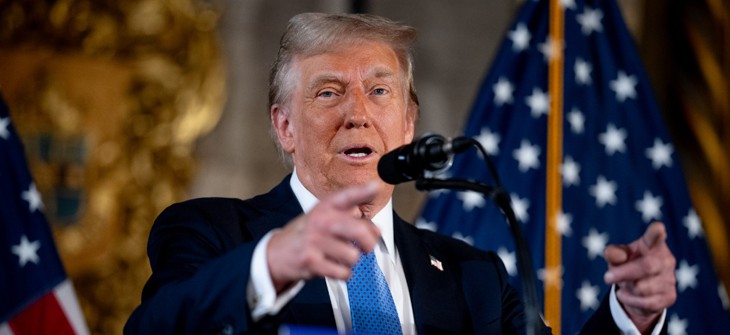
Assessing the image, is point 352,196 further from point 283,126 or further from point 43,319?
point 43,319

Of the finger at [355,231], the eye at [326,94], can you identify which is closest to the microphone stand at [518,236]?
the finger at [355,231]

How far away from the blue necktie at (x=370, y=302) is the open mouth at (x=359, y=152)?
12.3 inches

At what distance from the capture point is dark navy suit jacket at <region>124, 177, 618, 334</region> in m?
1.92

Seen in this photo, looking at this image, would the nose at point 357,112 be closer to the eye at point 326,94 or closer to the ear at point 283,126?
the eye at point 326,94

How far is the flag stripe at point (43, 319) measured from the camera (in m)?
3.31

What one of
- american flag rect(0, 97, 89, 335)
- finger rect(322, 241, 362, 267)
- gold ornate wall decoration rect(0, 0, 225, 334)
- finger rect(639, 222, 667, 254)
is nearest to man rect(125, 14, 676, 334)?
finger rect(639, 222, 667, 254)

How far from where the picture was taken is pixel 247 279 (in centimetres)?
188

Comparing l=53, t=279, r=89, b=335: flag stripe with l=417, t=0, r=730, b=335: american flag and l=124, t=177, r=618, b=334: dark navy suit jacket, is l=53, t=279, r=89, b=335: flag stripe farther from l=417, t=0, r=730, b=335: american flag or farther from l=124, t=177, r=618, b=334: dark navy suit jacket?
l=417, t=0, r=730, b=335: american flag

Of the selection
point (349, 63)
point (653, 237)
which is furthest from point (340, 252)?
point (349, 63)

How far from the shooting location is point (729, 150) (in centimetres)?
527

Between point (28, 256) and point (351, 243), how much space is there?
5.57 ft

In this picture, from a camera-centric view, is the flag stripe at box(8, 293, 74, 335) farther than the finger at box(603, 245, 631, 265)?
Yes

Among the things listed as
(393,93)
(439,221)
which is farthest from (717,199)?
(393,93)

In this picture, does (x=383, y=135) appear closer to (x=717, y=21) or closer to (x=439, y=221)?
(x=439, y=221)
